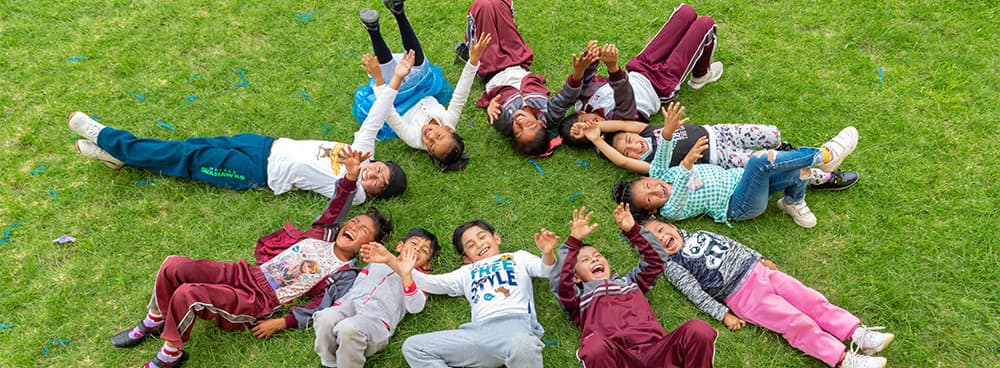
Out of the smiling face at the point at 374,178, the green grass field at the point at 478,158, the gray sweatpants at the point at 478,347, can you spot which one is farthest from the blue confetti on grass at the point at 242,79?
the gray sweatpants at the point at 478,347

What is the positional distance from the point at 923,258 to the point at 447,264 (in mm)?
3477

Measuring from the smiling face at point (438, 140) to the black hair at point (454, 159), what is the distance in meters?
0.03

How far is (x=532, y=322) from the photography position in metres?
3.96

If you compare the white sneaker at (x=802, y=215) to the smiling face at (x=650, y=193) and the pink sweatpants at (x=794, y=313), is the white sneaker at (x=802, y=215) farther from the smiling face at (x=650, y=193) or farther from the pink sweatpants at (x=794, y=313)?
the smiling face at (x=650, y=193)

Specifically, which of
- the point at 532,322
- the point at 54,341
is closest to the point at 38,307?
the point at 54,341

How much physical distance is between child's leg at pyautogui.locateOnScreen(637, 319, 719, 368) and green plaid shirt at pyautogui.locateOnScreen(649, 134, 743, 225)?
4.31 ft

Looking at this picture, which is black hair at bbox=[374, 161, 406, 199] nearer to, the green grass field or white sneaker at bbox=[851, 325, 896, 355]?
the green grass field

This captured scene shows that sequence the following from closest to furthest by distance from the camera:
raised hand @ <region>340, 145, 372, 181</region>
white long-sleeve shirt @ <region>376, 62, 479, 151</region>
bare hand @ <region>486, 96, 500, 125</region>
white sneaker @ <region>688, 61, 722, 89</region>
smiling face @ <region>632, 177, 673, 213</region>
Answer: raised hand @ <region>340, 145, 372, 181</region>
smiling face @ <region>632, 177, 673, 213</region>
white long-sleeve shirt @ <region>376, 62, 479, 151</region>
bare hand @ <region>486, 96, 500, 125</region>
white sneaker @ <region>688, 61, 722, 89</region>

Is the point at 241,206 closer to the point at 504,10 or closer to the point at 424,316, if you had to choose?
the point at 424,316

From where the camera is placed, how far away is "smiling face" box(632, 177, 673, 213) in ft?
15.1

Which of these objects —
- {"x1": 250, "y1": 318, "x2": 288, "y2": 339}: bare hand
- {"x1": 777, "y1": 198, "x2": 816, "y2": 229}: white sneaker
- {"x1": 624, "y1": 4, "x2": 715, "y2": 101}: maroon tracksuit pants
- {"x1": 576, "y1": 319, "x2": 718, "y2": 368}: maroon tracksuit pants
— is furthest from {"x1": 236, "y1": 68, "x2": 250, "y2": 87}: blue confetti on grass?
{"x1": 777, "y1": 198, "x2": 816, "y2": 229}: white sneaker

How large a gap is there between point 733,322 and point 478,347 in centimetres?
175

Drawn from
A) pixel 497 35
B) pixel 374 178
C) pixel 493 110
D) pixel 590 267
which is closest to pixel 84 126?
pixel 374 178

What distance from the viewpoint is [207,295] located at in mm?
3830
